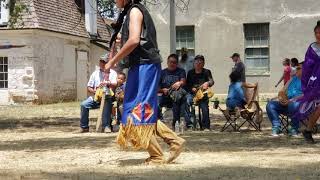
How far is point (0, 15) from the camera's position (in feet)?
88.8

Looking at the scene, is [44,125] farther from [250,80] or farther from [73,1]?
[73,1]

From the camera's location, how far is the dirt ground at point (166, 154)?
6.60 metres

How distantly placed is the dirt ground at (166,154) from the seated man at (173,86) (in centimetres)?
75

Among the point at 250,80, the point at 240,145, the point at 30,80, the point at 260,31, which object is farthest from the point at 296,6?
the point at 240,145

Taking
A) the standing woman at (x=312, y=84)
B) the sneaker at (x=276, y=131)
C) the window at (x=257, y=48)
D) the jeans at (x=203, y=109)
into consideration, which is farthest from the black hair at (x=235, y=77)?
the window at (x=257, y=48)

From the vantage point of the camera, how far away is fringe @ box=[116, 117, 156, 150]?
6922 mm

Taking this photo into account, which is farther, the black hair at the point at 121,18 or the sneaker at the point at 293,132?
the sneaker at the point at 293,132

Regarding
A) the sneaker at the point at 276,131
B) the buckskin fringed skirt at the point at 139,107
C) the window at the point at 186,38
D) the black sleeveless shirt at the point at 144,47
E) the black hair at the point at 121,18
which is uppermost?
the window at the point at 186,38

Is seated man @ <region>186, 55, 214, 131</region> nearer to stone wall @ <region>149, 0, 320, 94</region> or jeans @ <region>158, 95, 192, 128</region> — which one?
jeans @ <region>158, 95, 192, 128</region>

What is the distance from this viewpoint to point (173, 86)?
41.7ft

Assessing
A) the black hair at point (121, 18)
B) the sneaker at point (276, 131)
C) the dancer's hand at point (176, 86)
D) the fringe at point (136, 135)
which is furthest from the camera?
the dancer's hand at point (176, 86)

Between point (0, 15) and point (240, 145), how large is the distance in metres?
19.5

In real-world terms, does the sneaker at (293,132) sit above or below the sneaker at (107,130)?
above

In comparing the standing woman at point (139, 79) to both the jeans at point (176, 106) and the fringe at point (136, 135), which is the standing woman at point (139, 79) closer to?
the fringe at point (136, 135)
